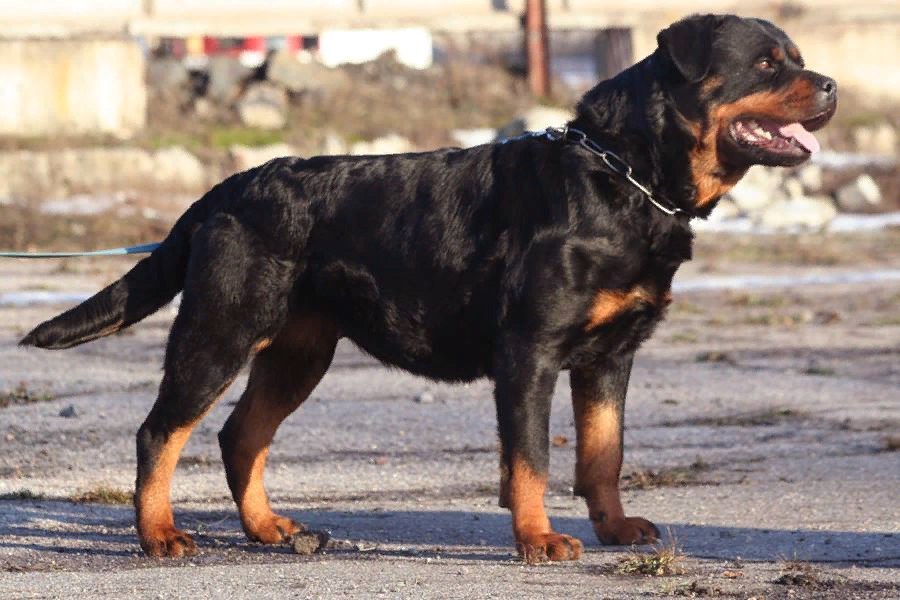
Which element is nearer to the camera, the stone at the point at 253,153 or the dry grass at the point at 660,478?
the dry grass at the point at 660,478

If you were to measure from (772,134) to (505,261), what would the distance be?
107cm

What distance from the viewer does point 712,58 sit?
5949mm

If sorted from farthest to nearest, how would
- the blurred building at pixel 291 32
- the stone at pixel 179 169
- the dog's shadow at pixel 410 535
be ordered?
the blurred building at pixel 291 32 < the stone at pixel 179 169 < the dog's shadow at pixel 410 535

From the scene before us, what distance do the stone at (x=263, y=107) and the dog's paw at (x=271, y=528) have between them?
17.9 metres

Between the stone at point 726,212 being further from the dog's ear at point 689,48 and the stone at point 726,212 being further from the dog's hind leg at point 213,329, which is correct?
the dog's hind leg at point 213,329

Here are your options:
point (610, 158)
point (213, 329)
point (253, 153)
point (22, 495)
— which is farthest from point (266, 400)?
point (253, 153)

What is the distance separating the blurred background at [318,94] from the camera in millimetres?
21672

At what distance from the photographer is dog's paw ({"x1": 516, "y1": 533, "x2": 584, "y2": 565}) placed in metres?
5.60

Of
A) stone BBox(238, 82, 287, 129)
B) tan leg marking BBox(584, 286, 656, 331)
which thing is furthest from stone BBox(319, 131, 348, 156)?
tan leg marking BBox(584, 286, 656, 331)

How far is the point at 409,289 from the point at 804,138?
1526 mm

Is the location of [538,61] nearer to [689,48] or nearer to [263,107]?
[263,107]

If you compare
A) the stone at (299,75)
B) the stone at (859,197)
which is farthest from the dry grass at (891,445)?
the stone at (299,75)

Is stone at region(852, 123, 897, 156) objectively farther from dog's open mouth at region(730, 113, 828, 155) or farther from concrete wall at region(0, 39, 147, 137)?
dog's open mouth at region(730, 113, 828, 155)

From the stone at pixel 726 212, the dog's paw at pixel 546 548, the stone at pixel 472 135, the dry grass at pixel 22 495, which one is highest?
the stone at pixel 472 135
